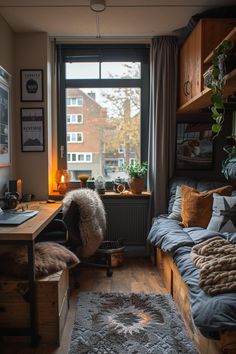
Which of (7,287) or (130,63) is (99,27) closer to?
(130,63)

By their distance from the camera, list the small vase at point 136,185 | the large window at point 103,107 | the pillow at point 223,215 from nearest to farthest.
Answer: the pillow at point 223,215
the small vase at point 136,185
the large window at point 103,107

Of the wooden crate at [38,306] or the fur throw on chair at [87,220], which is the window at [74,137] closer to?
the fur throw on chair at [87,220]

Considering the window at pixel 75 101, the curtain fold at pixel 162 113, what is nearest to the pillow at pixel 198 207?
the curtain fold at pixel 162 113

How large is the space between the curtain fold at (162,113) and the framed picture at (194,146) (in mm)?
122

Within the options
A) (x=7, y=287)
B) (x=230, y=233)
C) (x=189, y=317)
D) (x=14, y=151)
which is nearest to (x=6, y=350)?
(x=7, y=287)

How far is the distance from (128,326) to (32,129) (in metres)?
2.28

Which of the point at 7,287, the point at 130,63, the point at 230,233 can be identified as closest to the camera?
the point at 7,287

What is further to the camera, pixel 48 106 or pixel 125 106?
pixel 125 106

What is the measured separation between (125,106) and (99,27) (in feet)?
3.02

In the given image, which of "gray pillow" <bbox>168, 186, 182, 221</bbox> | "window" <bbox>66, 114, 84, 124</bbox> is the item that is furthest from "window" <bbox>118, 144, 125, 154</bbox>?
"gray pillow" <bbox>168, 186, 182, 221</bbox>

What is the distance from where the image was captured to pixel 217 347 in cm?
155

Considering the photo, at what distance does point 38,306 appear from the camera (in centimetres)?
193

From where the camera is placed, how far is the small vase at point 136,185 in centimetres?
355

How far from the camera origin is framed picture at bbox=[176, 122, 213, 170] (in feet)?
12.0
